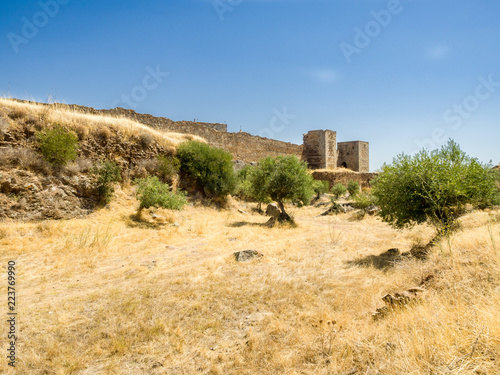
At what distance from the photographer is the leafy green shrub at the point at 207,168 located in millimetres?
16344

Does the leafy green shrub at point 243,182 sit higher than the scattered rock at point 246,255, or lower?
higher

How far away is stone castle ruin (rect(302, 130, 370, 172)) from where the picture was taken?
30.9 meters

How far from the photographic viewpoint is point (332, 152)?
31375mm

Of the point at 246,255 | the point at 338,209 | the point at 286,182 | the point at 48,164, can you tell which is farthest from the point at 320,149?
the point at 48,164

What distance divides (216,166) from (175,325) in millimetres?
13416

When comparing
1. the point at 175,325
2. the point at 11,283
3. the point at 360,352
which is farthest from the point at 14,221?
the point at 360,352

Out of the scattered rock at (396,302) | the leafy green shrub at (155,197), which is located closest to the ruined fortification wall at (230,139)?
the leafy green shrub at (155,197)

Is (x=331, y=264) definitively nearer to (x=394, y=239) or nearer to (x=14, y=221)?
(x=394, y=239)

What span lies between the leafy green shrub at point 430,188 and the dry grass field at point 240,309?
3.63 feet

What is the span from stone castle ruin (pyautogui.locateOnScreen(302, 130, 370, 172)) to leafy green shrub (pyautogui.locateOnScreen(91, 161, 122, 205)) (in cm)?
2232

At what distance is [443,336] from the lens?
2.51 m

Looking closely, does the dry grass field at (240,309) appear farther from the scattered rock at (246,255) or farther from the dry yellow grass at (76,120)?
the dry yellow grass at (76,120)

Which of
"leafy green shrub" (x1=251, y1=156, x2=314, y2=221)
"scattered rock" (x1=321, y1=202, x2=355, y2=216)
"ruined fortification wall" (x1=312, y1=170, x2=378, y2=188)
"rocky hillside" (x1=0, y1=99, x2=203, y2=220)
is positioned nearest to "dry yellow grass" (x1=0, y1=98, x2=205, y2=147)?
"rocky hillside" (x1=0, y1=99, x2=203, y2=220)

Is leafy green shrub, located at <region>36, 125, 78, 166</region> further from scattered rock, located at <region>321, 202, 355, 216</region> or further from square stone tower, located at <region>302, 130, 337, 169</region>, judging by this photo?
square stone tower, located at <region>302, 130, 337, 169</region>
